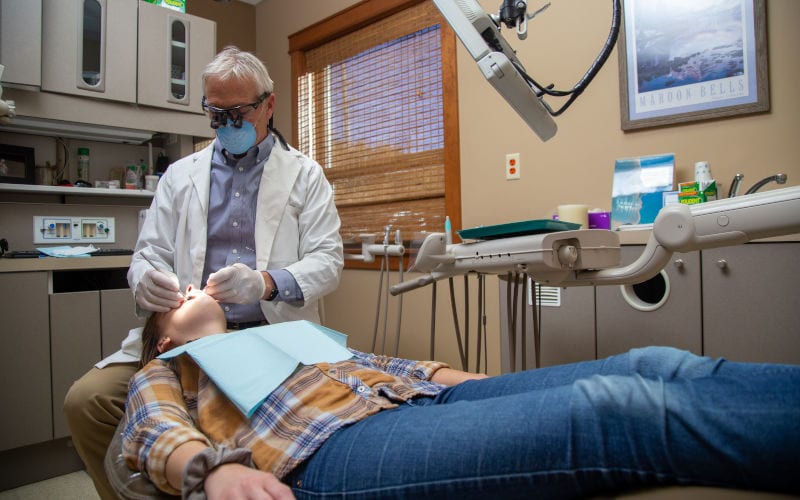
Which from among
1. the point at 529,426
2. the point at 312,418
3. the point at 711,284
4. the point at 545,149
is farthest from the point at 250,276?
the point at 545,149

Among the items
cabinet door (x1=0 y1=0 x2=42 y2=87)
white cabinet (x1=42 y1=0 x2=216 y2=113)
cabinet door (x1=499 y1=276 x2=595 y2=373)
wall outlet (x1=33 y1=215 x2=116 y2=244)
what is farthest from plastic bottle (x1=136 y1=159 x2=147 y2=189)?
cabinet door (x1=499 y1=276 x2=595 y2=373)

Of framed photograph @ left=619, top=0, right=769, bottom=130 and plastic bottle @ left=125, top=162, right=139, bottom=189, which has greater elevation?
framed photograph @ left=619, top=0, right=769, bottom=130

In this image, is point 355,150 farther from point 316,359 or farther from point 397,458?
point 397,458

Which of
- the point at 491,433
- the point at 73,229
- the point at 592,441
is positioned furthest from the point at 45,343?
the point at 592,441

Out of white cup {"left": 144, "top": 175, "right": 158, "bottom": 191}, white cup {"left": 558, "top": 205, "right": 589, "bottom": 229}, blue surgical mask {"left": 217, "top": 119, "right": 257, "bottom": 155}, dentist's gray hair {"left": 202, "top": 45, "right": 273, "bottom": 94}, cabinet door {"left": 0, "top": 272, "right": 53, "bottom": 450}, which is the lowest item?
cabinet door {"left": 0, "top": 272, "right": 53, "bottom": 450}

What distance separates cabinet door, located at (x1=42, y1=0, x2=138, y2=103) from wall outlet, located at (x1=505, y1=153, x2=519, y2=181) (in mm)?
1860

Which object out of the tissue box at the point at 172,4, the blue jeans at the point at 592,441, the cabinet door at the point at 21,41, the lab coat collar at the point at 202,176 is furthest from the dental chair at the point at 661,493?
the tissue box at the point at 172,4

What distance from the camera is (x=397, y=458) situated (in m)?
0.64

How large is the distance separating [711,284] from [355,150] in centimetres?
212

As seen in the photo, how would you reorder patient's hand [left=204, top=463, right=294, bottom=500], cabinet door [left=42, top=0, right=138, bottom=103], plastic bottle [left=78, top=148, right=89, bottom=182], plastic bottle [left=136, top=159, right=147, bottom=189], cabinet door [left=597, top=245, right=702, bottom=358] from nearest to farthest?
patient's hand [left=204, top=463, right=294, bottom=500] < cabinet door [left=597, top=245, right=702, bottom=358] < cabinet door [left=42, top=0, right=138, bottom=103] < plastic bottle [left=78, top=148, right=89, bottom=182] < plastic bottle [left=136, top=159, right=147, bottom=189]

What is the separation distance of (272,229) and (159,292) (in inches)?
16.8

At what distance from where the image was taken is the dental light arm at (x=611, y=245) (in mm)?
799

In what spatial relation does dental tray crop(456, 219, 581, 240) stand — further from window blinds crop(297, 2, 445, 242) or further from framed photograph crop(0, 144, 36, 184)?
framed photograph crop(0, 144, 36, 184)

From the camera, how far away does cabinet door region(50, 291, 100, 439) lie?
208 cm
